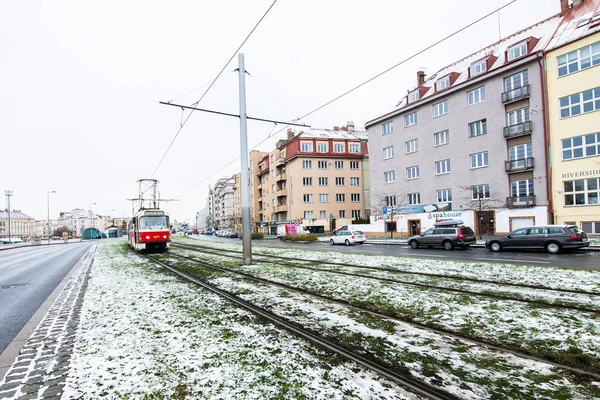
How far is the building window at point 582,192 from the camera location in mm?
22359

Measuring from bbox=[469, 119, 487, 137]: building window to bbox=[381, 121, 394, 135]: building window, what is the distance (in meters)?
10.3

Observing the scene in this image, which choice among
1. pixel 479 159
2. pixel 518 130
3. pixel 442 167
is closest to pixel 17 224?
pixel 442 167

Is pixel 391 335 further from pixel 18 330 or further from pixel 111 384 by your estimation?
pixel 18 330

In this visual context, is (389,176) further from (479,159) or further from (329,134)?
(329,134)

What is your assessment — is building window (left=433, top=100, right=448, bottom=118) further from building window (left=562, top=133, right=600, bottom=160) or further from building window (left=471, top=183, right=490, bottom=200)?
building window (left=562, top=133, right=600, bottom=160)

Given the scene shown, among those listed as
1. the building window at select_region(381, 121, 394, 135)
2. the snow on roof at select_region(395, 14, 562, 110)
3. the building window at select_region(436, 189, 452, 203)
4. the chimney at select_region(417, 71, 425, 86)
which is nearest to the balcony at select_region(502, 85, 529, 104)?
the snow on roof at select_region(395, 14, 562, 110)

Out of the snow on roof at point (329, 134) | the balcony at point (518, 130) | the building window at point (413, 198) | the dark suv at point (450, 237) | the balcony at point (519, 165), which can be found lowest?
the dark suv at point (450, 237)

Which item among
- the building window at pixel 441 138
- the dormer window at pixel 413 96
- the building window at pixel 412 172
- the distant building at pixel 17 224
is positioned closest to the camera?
the building window at pixel 441 138

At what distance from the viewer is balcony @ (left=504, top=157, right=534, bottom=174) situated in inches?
1020

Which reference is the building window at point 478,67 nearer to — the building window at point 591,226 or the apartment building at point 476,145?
the apartment building at point 476,145

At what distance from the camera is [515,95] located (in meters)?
26.8

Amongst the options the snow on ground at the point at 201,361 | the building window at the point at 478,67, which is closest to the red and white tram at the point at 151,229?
the snow on ground at the point at 201,361

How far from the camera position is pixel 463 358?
3.84 m

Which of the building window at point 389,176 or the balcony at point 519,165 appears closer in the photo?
the balcony at point 519,165
